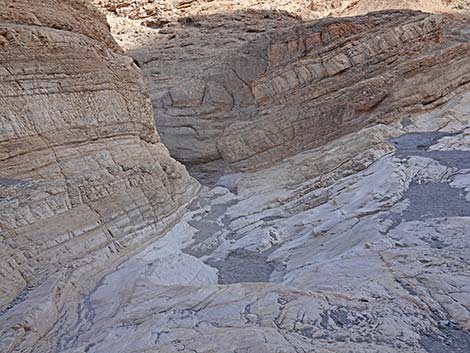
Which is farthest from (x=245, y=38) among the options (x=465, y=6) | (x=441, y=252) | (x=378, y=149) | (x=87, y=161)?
(x=441, y=252)

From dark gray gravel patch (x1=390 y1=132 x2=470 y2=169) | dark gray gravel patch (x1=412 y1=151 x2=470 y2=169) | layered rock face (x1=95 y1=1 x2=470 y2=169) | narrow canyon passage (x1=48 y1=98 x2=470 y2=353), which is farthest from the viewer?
layered rock face (x1=95 y1=1 x2=470 y2=169)

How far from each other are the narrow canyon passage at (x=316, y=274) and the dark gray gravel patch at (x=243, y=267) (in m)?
0.02

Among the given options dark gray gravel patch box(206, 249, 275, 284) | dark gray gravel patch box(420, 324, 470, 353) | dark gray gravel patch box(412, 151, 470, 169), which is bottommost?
dark gray gravel patch box(206, 249, 275, 284)

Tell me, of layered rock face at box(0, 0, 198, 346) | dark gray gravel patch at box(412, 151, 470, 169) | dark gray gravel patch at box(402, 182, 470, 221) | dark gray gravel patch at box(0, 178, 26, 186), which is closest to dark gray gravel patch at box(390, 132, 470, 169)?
dark gray gravel patch at box(412, 151, 470, 169)

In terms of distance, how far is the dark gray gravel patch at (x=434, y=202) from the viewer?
557cm

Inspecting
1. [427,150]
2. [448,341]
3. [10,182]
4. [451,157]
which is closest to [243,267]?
[448,341]

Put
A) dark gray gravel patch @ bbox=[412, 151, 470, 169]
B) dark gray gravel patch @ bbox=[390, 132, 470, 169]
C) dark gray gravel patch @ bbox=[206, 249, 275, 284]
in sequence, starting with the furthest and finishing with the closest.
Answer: dark gray gravel patch @ bbox=[390, 132, 470, 169] → dark gray gravel patch @ bbox=[412, 151, 470, 169] → dark gray gravel patch @ bbox=[206, 249, 275, 284]

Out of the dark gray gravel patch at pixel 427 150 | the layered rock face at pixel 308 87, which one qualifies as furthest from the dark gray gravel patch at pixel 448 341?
the layered rock face at pixel 308 87

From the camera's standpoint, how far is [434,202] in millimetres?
6000

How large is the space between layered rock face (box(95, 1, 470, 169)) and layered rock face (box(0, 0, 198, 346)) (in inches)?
149

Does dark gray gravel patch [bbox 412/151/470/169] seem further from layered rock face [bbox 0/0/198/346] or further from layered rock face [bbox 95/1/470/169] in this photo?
layered rock face [bbox 0/0/198/346]

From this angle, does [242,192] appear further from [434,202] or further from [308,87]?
[434,202]

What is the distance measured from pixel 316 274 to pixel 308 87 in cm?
738

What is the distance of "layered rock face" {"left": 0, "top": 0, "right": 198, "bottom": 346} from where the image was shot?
5.13 meters
